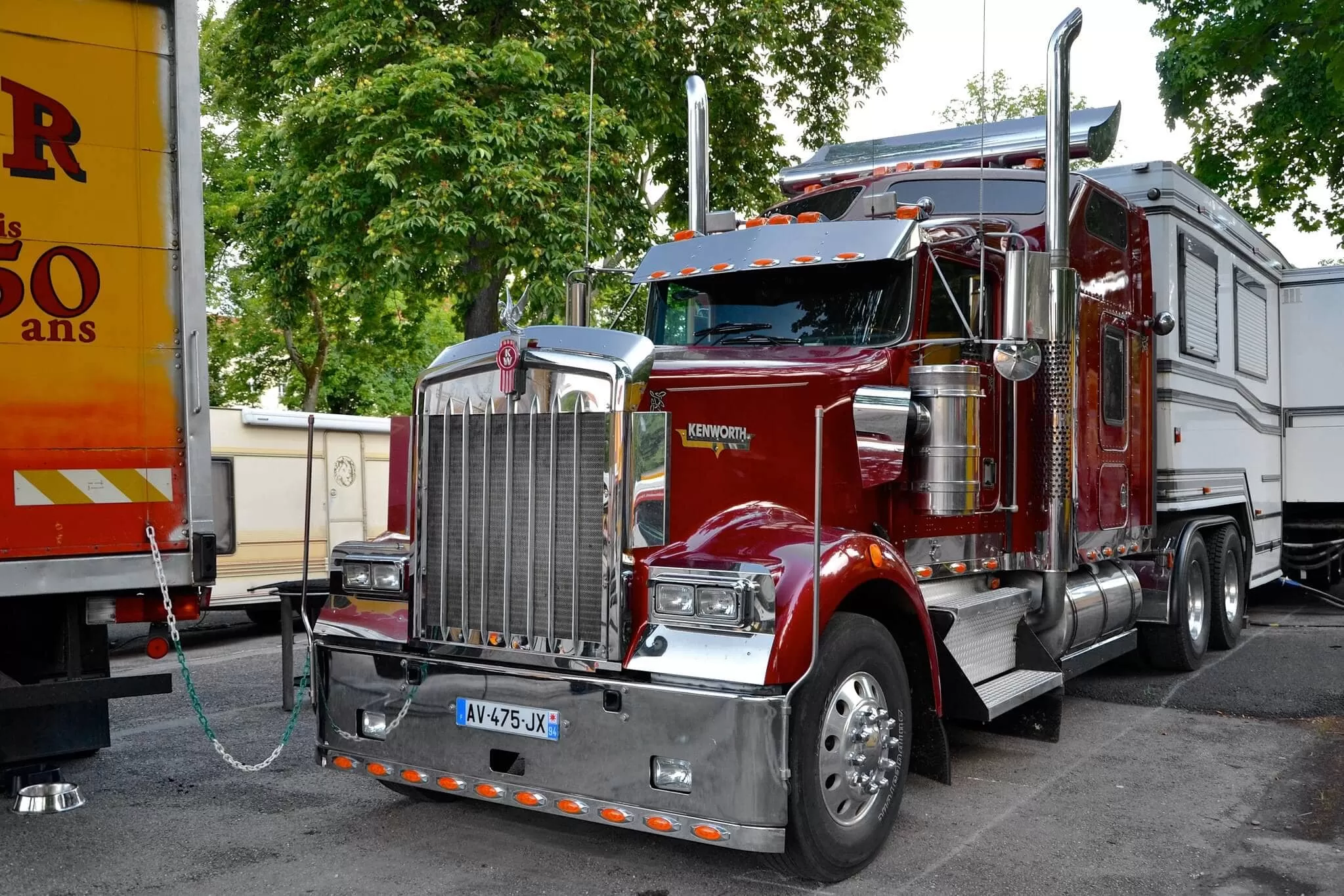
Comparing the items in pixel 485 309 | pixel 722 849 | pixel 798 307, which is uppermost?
pixel 485 309

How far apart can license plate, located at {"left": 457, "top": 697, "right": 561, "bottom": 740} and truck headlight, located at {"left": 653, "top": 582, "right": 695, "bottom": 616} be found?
0.60 m

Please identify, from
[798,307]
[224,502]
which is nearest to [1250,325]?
[798,307]

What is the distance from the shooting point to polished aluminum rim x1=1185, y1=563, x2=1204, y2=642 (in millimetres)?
9469

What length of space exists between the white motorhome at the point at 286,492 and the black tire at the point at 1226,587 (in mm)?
8163

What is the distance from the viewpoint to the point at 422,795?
19.4ft

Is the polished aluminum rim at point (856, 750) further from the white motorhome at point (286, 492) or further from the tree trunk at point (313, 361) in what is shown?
the tree trunk at point (313, 361)

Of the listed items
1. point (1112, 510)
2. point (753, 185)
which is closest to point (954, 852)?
point (1112, 510)

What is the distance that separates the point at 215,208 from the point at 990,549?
20.4m

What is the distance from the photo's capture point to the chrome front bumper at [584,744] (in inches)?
175

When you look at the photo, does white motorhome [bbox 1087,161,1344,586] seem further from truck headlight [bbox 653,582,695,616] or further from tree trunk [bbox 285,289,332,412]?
tree trunk [bbox 285,289,332,412]

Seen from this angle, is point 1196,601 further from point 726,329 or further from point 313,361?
point 313,361

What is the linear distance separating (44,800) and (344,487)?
8.81m

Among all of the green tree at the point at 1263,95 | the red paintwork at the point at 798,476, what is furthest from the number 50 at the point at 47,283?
the green tree at the point at 1263,95

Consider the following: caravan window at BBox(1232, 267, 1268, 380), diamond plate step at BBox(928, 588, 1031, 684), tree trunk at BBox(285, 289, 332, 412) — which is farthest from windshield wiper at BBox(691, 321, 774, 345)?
tree trunk at BBox(285, 289, 332, 412)
